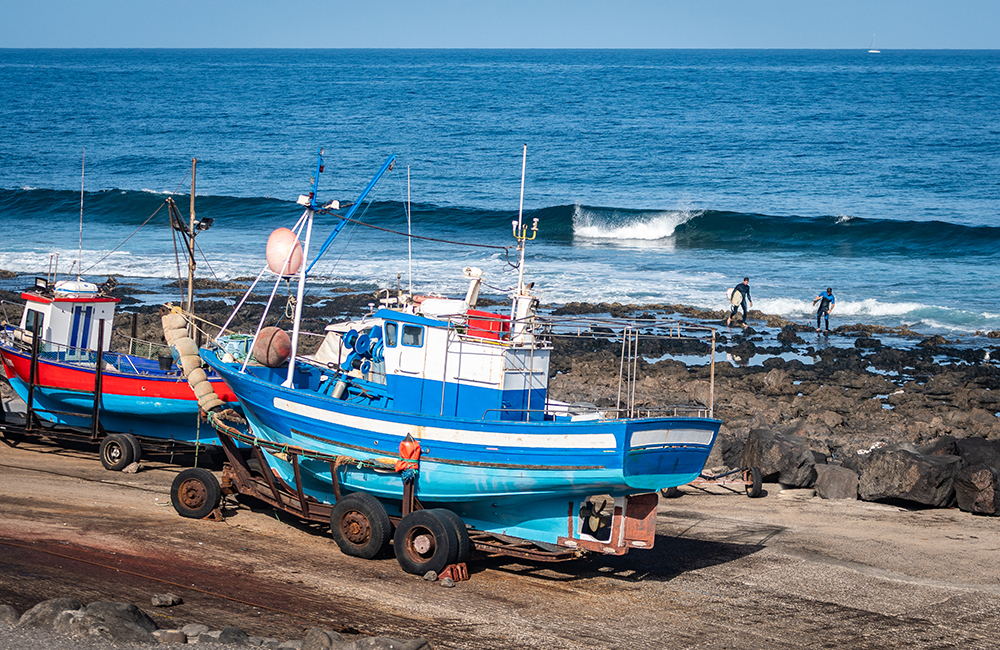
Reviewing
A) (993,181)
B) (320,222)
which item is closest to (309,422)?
(320,222)

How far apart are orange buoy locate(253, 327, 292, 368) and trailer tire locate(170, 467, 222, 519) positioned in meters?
1.84

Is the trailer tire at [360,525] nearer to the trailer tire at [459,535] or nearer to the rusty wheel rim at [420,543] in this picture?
the rusty wheel rim at [420,543]

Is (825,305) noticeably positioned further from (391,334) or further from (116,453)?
(116,453)

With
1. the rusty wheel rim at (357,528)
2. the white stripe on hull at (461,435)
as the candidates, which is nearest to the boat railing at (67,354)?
the white stripe on hull at (461,435)

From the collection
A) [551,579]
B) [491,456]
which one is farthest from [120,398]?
[551,579]

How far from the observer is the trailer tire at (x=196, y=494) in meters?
13.2

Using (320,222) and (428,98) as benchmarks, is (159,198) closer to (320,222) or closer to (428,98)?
(320,222)

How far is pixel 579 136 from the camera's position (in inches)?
2982

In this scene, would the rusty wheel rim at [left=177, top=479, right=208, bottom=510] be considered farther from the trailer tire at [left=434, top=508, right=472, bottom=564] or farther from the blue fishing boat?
the trailer tire at [left=434, top=508, right=472, bottom=564]

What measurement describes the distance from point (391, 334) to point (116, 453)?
19.2ft

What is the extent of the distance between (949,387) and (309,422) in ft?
54.3

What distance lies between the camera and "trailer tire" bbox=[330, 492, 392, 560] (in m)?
11.8

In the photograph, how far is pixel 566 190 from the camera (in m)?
57.3

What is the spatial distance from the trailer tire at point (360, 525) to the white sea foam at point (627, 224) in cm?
3891
